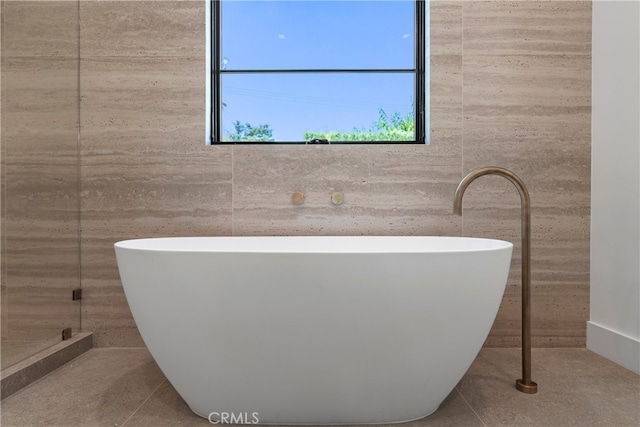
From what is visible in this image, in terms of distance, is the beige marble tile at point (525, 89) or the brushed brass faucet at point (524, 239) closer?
the brushed brass faucet at point (524, 239)

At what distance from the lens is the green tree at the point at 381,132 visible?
2.20 m

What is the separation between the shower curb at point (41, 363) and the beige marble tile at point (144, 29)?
1350mm

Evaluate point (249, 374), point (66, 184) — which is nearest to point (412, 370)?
point (249, 374)

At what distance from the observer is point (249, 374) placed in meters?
1.19

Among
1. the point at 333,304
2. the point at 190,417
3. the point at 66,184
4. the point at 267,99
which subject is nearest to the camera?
the point at 333,304

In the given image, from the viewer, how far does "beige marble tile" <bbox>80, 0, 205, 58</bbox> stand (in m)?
1.97

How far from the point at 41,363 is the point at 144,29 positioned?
1.54 m

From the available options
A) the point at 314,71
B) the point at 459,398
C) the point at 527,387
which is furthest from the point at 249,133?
the point at 527,387


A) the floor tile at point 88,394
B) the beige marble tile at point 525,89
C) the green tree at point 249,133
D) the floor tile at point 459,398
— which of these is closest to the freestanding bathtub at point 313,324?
the floor tile at point 459,398

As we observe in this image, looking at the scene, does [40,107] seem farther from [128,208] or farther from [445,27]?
[445,27]

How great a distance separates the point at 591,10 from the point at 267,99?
165cm

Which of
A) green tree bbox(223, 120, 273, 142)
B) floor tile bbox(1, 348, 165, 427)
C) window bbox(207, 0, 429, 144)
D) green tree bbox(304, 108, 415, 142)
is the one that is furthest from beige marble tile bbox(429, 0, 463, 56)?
floor tile bbox(1, 348, 165, 427)

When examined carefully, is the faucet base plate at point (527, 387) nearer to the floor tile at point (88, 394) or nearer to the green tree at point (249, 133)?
the floor tile at point (88, 394)

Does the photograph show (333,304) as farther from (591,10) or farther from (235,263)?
(591,10)
